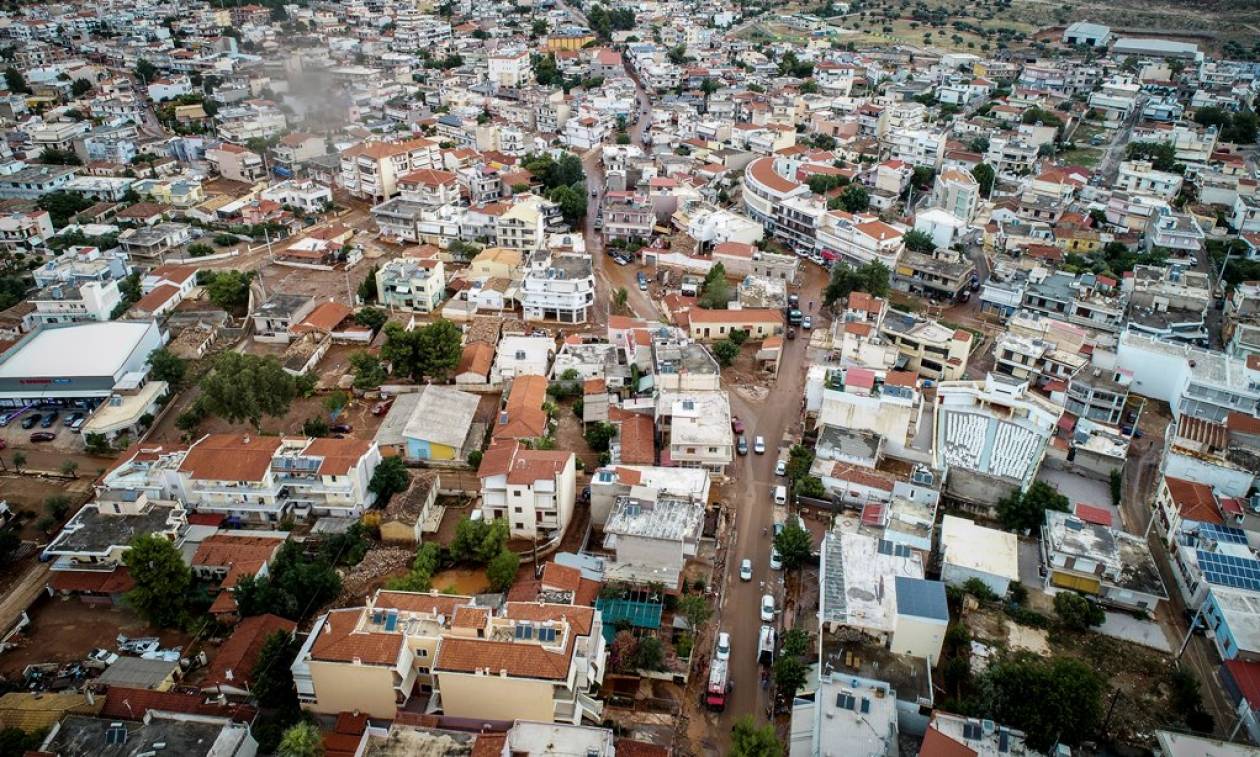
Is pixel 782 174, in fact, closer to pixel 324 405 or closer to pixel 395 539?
pixel 324 405

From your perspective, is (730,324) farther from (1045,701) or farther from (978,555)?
(1045,701)

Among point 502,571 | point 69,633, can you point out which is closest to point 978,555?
point 502,571

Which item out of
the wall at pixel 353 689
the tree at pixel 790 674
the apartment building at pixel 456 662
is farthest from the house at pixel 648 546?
the wall at pixel 353 689

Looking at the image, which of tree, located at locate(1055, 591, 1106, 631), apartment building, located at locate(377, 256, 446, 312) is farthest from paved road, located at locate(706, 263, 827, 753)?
apartment building, located at locate(377, 256, 446, 312)

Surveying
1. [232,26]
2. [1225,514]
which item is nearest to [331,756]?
[1225,514]

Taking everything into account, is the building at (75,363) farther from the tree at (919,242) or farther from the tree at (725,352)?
the tree at (919,242)

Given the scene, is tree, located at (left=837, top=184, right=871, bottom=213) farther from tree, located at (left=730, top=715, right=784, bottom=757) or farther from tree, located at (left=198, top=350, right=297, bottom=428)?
tree, located at (left=730, top=715, right=784, bottom=757)
